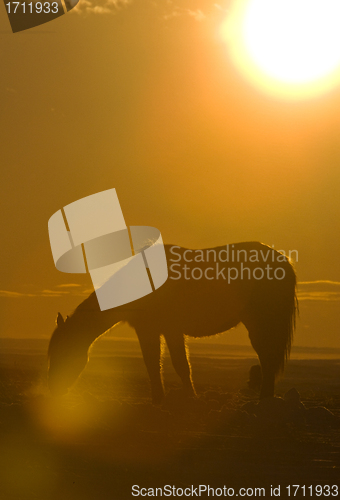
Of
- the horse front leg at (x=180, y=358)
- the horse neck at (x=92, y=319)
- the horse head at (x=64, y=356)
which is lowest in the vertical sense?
the horse front leg at (x=180, y=358)

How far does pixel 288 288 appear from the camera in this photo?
185 inches

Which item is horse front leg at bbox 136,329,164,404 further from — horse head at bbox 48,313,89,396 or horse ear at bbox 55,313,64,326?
horse ear at bbox 55,313,64,326

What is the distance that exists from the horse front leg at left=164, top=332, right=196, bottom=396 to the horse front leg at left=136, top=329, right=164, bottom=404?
0.57ft

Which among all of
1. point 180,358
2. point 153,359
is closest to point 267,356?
point 180,358

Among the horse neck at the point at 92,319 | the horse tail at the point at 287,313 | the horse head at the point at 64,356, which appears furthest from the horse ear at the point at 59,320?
the horse tail at the point at 287,313

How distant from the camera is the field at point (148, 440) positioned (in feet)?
9.78

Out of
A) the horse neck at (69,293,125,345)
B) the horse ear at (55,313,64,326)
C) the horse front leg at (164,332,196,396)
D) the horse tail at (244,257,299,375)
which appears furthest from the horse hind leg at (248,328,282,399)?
the horse ear at (55,313,64,326)

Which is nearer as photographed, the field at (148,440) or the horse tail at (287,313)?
the field at (148,440)

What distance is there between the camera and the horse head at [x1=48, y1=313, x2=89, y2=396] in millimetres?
4527

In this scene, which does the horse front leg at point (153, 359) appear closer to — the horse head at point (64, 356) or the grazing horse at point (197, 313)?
the grazing horse at point (197, 313)

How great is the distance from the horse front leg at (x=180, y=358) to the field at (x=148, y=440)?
0.11 m

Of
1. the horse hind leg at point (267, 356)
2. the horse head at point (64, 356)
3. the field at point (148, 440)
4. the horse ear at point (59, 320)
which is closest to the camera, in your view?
the field at point (148, 440)

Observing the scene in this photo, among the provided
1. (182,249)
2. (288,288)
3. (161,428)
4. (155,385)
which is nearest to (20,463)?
(161,428)

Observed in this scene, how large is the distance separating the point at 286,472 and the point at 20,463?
7.01ft
